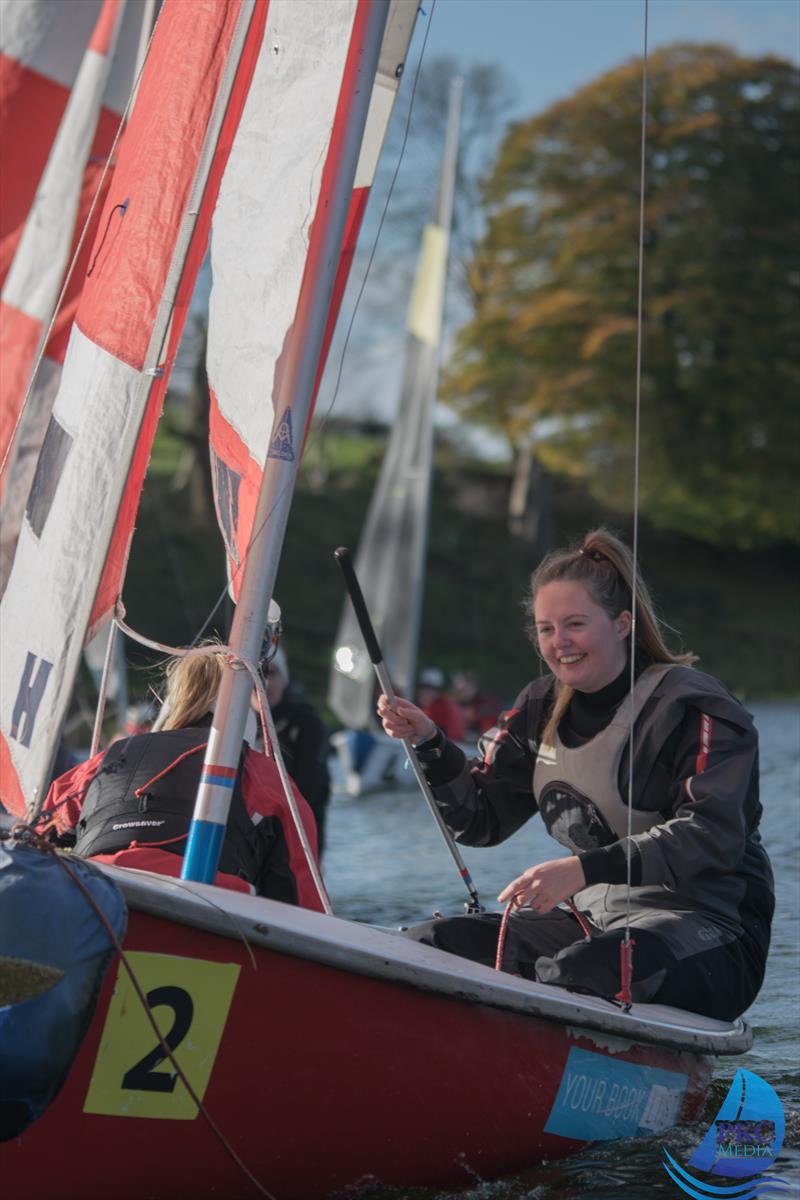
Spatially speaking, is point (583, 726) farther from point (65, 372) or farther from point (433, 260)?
point (433, 260)

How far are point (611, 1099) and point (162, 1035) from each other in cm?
108

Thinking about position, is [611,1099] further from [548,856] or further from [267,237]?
[548,856]

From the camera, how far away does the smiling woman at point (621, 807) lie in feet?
9.62

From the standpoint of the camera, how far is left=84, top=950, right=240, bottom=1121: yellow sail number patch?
2.34m

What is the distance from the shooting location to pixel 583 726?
3227mm

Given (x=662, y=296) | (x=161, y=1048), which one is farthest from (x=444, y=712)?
(x=662, y=296)

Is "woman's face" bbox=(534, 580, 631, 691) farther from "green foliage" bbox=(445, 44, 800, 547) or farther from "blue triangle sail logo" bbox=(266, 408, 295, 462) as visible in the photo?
"green foliage" bbox=(445, 44, 800, 547)

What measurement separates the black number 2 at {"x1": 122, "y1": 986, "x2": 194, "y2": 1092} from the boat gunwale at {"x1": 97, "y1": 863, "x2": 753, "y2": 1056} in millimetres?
122

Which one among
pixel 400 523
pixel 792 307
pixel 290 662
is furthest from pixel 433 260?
pixel 792 307

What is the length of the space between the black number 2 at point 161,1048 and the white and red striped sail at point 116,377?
22.7 inches

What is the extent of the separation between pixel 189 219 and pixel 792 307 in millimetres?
23880

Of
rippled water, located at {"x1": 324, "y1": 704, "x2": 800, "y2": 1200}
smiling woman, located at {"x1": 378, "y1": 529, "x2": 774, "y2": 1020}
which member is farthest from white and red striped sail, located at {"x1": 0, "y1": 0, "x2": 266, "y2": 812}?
rippled water, located at {"x1": 324, "y1": 704, "x2": 800, "y2": 1200}

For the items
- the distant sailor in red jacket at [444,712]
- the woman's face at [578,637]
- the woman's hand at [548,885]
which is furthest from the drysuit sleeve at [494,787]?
the distant sailor in red jacket at [444,712]

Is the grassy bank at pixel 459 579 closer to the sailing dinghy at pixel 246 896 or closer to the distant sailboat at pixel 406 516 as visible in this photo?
the distant sailboat at pixel 406 516
